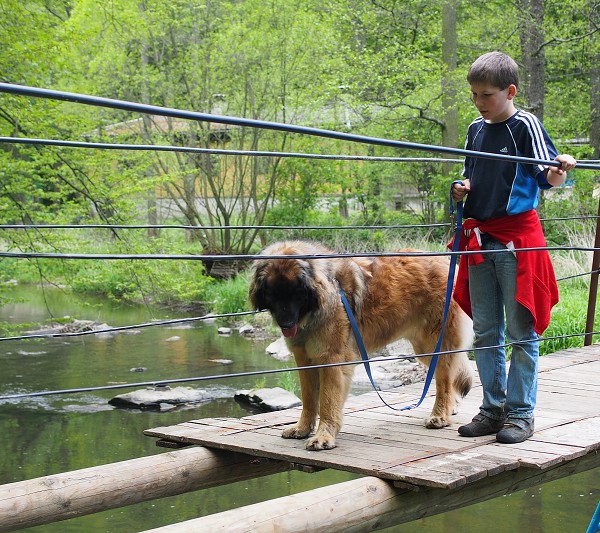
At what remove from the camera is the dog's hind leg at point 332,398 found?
164 inches

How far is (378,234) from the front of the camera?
17984 millimetres

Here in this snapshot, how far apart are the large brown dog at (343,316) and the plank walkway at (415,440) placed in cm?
17

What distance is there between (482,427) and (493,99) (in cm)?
168

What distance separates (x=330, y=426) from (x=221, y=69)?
14.4m

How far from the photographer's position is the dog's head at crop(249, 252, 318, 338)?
4133 millimetres

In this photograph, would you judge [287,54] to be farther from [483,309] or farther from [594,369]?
[483,309]

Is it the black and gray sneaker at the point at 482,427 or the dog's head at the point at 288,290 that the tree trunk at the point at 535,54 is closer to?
the black and gray sneaker at the point at 482,427

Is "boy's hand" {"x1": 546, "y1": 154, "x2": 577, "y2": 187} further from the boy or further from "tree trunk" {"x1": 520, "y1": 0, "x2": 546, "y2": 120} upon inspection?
"tree trunk" {"x1": 520, "y1": 0, "x2": 546, "y2": 120}

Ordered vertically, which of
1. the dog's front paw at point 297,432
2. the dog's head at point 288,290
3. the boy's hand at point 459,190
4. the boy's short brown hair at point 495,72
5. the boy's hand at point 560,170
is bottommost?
the dog's front paw at point 297,432

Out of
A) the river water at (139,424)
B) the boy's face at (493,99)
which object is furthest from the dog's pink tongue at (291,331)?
the river water at (139,424)

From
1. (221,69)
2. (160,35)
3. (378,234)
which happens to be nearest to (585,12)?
(378,234)

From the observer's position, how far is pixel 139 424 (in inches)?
357

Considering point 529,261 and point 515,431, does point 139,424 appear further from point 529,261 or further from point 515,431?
point 529,261

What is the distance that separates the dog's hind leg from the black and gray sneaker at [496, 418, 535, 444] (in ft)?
2.64
